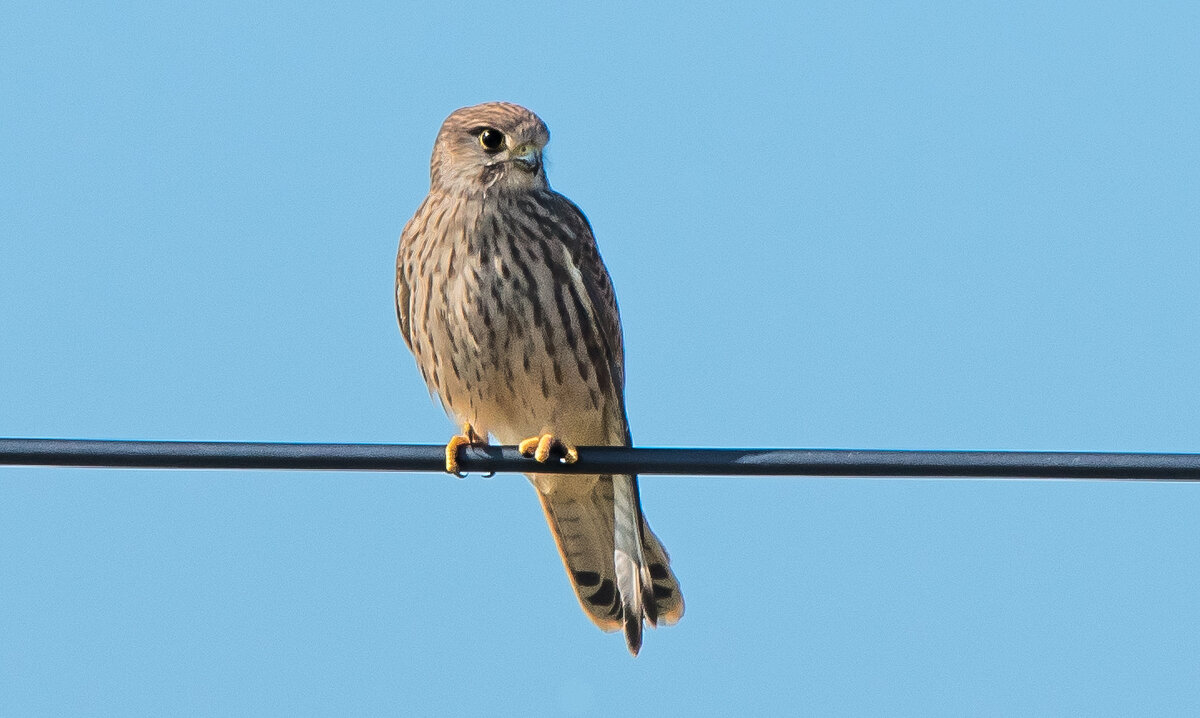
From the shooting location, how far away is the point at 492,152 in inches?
282

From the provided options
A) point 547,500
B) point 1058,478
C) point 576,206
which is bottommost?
point 1058,478

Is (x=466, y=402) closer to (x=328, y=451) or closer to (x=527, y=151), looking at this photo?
(x=527, y=151)

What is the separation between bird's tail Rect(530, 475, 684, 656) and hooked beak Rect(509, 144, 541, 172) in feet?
4.29

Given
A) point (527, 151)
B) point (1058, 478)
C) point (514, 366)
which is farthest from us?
point (527, 151)

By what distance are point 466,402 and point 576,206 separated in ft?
3.18

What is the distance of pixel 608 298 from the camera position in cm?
693

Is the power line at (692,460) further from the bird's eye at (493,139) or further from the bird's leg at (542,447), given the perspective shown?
the bird's eye at (493,139)

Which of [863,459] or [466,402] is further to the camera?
[466,402]

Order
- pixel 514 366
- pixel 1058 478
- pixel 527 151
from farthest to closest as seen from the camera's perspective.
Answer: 1. pixel 527 151
2. pixel 514 366
3. pixel 1058 478

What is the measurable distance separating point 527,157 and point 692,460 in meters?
2.77

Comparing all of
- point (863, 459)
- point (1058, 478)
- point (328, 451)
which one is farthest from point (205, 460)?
point (1058, 478)

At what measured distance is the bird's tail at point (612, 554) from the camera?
7070mm

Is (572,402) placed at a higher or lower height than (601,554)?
higher

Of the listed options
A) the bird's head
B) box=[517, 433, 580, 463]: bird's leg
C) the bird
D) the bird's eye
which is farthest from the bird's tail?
the bird's eye
